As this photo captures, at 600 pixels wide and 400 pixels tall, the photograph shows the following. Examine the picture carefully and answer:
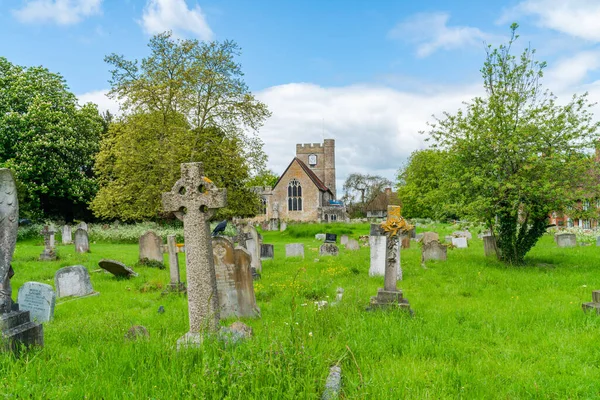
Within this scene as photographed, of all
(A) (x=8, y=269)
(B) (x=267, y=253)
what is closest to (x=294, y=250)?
(B) (x=267, y=253)

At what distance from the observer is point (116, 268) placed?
11.1 m

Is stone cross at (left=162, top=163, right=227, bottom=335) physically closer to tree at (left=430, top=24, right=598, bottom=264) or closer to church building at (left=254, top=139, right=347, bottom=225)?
tree at (left=430, top=24, right=598, bottom=264)

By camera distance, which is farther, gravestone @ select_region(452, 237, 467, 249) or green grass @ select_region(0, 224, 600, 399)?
gravestone @ select_region(452, 237, 467, 249)

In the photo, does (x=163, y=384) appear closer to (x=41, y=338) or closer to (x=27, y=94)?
(x=41, y=338)

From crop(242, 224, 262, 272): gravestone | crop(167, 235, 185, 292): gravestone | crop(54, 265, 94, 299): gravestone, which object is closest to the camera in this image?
crop(54, 265, 94, 299): gravestone

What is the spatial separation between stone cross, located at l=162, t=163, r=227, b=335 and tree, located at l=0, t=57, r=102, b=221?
25517 millimetres

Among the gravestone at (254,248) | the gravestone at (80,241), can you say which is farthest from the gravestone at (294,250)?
the gravestone at (80,241)

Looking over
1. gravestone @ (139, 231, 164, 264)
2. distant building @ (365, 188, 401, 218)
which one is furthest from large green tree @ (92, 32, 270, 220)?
distant building @ (365, 188, 401, 218)

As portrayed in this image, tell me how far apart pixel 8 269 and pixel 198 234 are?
7.18 feet

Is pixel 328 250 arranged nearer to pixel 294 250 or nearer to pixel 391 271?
pixel 294 250

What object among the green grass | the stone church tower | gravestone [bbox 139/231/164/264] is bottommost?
the green grass

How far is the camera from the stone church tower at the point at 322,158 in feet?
241

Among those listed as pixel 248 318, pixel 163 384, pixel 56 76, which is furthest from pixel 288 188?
pixel 163 384

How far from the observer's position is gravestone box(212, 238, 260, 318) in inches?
287
